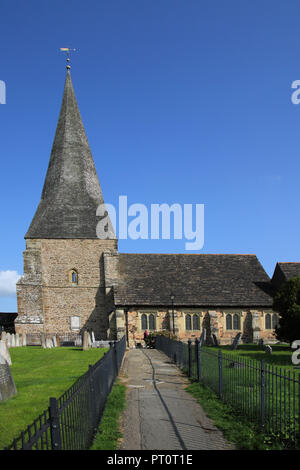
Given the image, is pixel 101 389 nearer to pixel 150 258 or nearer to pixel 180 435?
pixel 180 435

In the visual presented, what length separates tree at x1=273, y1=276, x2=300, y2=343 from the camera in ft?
69.7

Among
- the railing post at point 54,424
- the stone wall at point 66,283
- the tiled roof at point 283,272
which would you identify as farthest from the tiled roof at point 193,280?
the railing post at point 54,424

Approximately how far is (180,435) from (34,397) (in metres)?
4.82

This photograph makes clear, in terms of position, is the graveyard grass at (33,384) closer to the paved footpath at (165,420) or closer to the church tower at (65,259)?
the paved footpath at (165,420)

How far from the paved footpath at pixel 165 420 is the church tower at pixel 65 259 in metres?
21.8

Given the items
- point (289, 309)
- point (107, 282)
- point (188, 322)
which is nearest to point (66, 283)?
point (107, 282)

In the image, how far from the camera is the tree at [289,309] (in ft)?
69.7

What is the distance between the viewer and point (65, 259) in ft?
117

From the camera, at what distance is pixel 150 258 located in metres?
37.6

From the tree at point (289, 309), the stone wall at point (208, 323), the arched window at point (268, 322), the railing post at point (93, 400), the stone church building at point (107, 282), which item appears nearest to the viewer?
the railing post at point (93, 400)

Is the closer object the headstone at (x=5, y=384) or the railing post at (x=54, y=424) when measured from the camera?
the railing post at (x=54, y=424)

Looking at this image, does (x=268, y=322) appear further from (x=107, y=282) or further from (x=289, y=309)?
(x=107, y=282)

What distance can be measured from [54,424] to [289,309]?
19.4 metres

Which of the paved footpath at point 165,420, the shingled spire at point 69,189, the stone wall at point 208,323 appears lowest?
the stone wall at point 208,323
